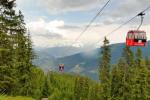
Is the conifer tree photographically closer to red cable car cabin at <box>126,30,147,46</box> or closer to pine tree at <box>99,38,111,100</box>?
pine tree at <box>99,38,111,100</box>

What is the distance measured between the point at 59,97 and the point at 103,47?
79.0 m

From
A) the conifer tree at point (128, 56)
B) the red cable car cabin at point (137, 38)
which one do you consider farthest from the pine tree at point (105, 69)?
the red cable car cabin at point (137, 38)

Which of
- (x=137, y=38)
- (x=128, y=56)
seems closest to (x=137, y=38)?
Result: (x=137, y=38)

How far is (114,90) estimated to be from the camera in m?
98.8

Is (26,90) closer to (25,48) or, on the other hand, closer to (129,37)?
(25,48)

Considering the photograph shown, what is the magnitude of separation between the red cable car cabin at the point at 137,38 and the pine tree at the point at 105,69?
60.7m

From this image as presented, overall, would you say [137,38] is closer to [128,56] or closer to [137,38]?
[137,38]

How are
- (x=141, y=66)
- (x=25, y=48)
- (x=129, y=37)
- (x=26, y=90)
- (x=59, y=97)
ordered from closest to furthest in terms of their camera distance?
(x=129, y=37)
(x=25, y=48)
(x=26, y=90)
(x=141, y=66)
(x=59, y=97)

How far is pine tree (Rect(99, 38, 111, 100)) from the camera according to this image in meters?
101

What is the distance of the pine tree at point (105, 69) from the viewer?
101 m

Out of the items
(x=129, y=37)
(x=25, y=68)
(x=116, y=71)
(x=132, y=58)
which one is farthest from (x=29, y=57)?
(x=129, y=37)

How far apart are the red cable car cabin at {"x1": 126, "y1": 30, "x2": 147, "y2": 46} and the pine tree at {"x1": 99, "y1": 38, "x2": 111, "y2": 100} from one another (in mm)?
60722

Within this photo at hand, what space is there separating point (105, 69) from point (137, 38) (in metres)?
63.8

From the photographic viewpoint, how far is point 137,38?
131ft
